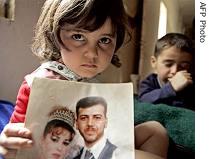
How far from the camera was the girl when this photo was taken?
0.42m

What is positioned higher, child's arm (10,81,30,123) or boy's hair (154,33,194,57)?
boy's hair (154,33,194,57)

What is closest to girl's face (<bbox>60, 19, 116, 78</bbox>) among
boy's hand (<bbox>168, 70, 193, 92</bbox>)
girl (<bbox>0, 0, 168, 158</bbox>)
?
girl (<bbox>0, 0, 168, 158</bbox>)

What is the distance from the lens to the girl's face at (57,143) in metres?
0.39

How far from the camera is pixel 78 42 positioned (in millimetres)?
430

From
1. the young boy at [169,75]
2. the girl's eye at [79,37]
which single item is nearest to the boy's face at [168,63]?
the young boy at [169,75]

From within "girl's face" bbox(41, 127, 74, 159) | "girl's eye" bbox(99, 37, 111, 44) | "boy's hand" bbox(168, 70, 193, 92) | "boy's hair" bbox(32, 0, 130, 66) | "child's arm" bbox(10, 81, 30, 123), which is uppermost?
"boy's hair" bbox(32, 0, 130, 66)

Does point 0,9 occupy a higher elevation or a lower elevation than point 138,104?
higher

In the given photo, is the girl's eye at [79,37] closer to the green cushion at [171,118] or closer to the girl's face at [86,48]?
the girl's face at [86,48]

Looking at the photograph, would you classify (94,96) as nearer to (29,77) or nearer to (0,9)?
(29,77)

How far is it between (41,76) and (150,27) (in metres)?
0.17

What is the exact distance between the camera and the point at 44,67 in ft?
1.45

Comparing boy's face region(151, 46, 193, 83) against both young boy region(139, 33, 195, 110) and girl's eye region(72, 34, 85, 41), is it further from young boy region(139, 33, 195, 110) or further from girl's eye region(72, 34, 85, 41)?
girl's eye region(72, 34, 85, 41)
